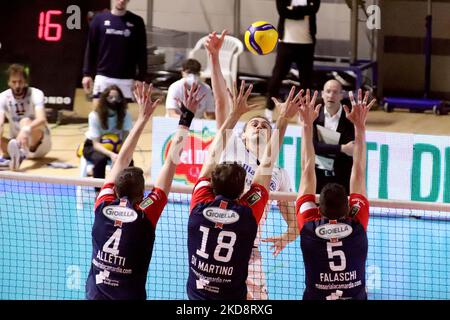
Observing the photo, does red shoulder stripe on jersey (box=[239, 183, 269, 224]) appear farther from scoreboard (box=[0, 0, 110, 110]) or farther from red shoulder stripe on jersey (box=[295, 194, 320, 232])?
scoreboard (box=[0, 0, 110, 110])

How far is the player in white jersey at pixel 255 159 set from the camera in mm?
8281

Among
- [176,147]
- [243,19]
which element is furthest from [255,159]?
[243,19]

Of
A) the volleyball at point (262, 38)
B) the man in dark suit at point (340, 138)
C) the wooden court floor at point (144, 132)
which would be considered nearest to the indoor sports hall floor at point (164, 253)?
the man in dark suit at point (340, 138)

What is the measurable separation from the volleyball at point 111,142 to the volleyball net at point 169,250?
1.99 ft

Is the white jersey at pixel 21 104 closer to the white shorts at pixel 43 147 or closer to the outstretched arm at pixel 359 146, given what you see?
the white shorts at pixel 43 147

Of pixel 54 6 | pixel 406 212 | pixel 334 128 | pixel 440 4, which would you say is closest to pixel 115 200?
pixel 334 128

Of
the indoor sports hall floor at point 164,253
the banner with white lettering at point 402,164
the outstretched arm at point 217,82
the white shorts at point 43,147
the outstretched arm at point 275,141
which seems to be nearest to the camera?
the outstretched arm at point 275,141

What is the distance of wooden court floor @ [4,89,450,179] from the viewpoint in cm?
1441

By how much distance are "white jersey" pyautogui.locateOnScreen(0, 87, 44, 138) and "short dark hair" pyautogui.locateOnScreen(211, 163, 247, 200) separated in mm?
7201

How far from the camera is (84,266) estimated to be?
416 inches

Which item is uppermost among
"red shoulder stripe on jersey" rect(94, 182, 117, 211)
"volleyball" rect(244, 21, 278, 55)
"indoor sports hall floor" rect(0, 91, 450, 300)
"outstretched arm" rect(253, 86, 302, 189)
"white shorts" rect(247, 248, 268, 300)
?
"volleyball" rect(244, 21, 278, 55)

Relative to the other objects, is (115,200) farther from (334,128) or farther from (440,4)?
(440,4)

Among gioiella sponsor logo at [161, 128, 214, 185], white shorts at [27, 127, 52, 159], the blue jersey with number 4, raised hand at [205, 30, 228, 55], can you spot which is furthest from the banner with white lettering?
the blue jersey with number 4

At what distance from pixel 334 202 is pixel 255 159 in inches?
77.5
